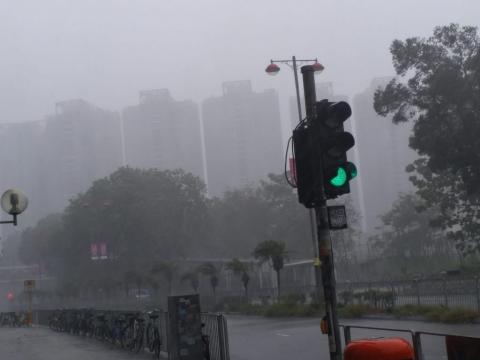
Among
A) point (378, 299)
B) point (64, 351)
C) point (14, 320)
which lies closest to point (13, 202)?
point (64, 351)

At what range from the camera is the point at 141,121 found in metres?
103

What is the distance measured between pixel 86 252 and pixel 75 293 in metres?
4.01

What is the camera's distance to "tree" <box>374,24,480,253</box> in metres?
34.9

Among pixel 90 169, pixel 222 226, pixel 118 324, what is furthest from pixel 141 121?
pixel 118 324

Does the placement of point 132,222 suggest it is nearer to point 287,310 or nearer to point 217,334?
point 287,310

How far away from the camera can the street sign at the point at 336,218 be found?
8711 mm

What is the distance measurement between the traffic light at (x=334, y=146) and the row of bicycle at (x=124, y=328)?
9318 mm

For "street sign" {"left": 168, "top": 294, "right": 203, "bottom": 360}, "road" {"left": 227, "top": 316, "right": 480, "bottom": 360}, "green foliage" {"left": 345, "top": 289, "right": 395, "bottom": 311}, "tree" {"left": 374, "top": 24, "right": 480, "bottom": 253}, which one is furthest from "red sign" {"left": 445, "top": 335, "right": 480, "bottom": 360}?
"tree" {"left": 374, "top": 24, "right": 480, "bottom": 253}

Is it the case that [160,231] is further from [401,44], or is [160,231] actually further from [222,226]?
[401,44]

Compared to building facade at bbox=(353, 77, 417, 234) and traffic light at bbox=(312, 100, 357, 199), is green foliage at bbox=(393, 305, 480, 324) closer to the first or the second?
traffic light at bbox=(312, 100, 357, 199)

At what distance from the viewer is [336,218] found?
8742 millimetres

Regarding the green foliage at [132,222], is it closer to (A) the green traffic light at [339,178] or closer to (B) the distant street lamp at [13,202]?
(B) the distant street lamp at [13,202]

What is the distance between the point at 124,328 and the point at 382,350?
15.4 metres

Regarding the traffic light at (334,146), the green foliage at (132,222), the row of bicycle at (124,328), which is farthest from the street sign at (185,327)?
the green foliage at (132,222)
